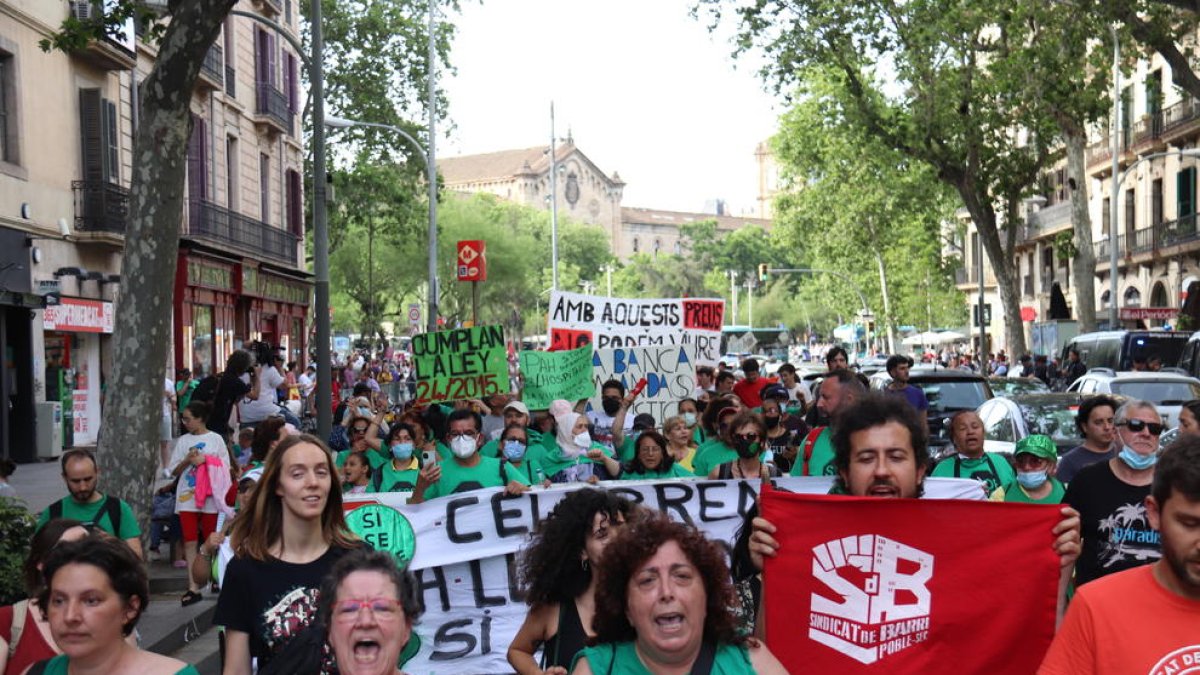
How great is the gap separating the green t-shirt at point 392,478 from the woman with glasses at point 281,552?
4.70 meters

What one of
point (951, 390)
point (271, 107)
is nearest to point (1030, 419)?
point (951, 390)

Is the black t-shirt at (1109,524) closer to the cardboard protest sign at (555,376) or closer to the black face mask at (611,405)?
the black face mask at (611,405)

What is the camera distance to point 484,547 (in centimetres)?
817

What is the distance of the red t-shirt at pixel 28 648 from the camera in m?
5.22

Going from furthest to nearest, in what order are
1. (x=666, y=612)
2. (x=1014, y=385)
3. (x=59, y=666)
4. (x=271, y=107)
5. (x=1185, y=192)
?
(x=1185, y=192), (x=271, y=107), (x=1014, y=385), (x=59, y=666), (x=666, y=612)

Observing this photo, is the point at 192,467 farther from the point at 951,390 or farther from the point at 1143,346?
the point at 1143,346

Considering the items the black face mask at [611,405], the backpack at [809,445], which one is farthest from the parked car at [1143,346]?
the backpack at [809,445]

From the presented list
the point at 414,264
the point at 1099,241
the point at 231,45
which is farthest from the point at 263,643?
the point at 414,264

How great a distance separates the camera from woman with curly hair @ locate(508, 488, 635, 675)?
5.41 m

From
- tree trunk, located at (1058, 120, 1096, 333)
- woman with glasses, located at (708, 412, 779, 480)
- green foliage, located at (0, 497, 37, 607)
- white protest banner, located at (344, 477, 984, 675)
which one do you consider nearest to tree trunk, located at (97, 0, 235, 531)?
green foliage, located at (0, 497, 37, 607)

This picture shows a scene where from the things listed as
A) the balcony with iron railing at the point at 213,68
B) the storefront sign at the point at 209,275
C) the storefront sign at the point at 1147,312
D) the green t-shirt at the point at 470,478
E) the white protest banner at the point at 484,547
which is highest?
the balcony with iron railing at the point at 213,68

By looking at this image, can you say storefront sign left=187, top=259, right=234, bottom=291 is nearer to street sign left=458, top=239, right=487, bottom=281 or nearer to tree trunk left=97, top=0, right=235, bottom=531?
street sign left=458, top=239, right=487, bottom=281

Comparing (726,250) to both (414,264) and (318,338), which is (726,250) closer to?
(414,264)

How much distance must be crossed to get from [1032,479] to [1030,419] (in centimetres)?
811
